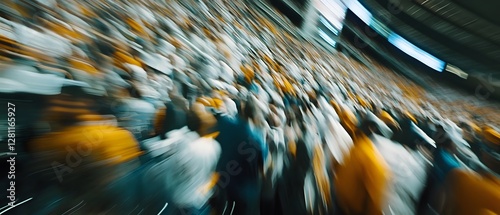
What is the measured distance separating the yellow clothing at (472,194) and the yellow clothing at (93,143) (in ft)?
2.71

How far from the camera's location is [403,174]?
0.89m

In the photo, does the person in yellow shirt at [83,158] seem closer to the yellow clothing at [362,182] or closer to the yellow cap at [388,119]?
the yellow clothing at [362,182]

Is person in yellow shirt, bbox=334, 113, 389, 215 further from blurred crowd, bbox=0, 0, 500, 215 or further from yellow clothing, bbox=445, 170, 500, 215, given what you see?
yellow clothing, bbox=445, 170, 500, 215

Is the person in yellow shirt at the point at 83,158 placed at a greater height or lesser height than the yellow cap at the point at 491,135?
greater

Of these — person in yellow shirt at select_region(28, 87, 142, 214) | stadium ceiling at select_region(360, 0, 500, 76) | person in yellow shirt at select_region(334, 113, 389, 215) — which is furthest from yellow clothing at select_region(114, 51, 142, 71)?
stadium ceiling at select_region(360, 0, 500, 76)

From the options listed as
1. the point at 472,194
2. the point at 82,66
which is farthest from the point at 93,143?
the point at 472,194

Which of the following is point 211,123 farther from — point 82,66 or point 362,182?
point 362,182

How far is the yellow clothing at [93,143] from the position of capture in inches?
19.0

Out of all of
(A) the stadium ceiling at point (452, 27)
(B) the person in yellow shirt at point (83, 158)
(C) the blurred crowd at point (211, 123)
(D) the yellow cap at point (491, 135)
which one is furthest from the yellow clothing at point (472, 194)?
(B) the person in yellow shirt at point (83, 158)

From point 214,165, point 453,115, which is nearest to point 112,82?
point 214,165

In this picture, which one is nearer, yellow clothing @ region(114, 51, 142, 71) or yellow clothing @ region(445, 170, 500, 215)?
yellow clothing @ region(114, 51, 142, 71)

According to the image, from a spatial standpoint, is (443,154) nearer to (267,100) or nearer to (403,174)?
(403,174)

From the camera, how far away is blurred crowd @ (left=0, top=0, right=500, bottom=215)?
Result: 499mm

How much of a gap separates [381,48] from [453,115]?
0.30 metres
